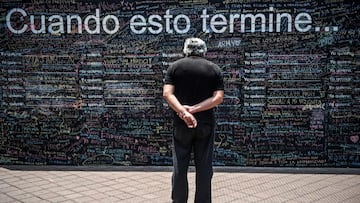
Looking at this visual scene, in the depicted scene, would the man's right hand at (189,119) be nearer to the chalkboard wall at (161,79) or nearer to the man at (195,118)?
the man at (195,118)

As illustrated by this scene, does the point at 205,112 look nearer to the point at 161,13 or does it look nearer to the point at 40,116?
the point at 161,13

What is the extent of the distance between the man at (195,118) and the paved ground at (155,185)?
3.26ft

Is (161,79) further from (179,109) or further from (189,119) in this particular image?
(189,119)

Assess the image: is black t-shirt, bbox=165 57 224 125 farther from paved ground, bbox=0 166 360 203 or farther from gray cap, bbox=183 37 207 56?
paved ground, bbox=0 166 360 203

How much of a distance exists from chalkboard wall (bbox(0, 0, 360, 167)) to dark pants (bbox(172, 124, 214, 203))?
235cm

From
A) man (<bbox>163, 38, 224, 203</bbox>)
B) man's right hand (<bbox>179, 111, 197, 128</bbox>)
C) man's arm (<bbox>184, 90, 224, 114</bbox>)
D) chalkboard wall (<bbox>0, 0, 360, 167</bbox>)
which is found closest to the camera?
man's right hand (<bbox>179, 111, 197, 128</bbox>)

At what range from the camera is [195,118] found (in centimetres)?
429

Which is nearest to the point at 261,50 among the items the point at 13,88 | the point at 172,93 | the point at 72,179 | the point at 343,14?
the point at 343,14

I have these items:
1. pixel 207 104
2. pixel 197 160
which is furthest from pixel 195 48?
pixel 197 160

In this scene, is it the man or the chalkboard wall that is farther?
the chalkboard wall

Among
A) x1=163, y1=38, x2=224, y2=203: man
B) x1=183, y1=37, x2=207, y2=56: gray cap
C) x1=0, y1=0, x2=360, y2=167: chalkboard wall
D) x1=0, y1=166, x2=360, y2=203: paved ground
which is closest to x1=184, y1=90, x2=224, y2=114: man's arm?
x1=163, y1=38, x2=224, y2=203: man

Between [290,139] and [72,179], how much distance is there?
340 cm

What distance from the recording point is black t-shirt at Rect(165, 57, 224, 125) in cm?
431

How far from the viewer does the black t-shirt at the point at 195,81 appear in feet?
14.1
